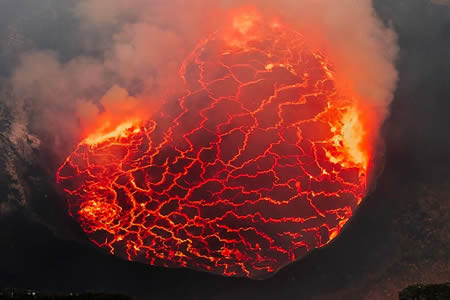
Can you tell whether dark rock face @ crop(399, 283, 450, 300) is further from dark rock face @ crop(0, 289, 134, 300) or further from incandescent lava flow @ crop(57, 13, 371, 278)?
dark rock face @ crop(0, 289, 134, 300)

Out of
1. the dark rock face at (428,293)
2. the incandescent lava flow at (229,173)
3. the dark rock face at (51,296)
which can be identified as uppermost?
the incandescent lava flow at (229,173)

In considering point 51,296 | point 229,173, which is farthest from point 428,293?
point 51,296

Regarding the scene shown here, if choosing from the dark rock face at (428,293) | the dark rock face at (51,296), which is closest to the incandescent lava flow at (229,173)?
the dark rock face at (51,296)

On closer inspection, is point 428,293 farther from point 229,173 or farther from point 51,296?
point 51,296

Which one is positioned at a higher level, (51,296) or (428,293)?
(51,296)

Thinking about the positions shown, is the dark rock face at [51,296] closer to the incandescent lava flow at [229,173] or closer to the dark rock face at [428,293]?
the incandescent lava flow at [229,173]

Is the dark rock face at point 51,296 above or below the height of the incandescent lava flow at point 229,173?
below
